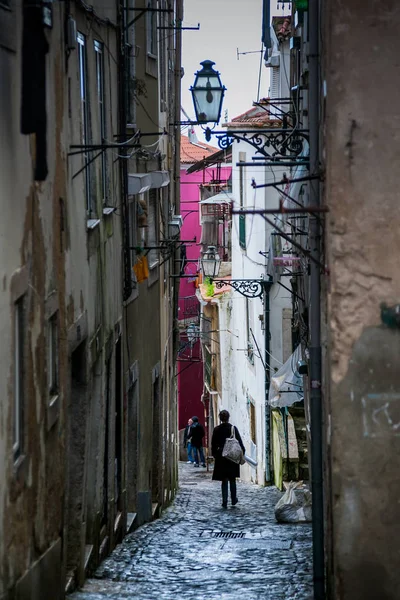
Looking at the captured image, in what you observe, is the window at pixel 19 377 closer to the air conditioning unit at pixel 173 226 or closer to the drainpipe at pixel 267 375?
the air conditioning unit at pixel 173 226

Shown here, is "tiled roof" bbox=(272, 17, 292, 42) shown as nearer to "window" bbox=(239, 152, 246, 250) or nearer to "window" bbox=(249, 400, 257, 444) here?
"window" bbox=(239, 152, 246, 250)

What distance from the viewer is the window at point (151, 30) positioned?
762 inches

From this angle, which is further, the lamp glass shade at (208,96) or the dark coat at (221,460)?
the dark coat at (221,460)

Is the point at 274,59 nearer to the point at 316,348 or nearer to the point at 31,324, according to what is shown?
the point at 316,348

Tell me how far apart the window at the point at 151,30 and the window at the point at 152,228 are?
2.56 metres

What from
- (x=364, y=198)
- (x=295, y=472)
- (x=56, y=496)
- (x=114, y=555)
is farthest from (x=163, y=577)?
(x=295, y=472)

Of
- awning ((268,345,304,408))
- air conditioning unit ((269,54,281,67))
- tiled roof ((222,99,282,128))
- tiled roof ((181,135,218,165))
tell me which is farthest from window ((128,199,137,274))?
tiled roof ((181,135,218,165))

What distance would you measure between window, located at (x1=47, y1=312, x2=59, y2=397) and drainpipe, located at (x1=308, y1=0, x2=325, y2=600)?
8.00 ft

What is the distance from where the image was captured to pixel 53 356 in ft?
32.0

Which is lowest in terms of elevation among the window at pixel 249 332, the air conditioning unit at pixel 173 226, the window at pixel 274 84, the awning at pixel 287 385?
the awning at pixel 287 385

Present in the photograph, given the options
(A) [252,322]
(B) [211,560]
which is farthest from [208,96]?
(A) [252,322]

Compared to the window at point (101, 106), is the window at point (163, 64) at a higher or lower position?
higher

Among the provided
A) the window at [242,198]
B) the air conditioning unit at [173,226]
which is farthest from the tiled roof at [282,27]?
the window at [242,198]

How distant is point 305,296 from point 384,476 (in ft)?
24.1
